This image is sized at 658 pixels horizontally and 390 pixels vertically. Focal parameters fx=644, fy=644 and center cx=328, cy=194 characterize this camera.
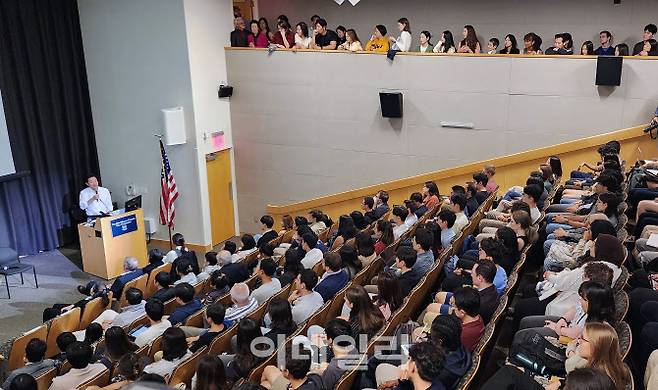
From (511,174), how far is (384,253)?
3.94 metres

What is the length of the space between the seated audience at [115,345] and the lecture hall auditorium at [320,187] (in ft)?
0.08

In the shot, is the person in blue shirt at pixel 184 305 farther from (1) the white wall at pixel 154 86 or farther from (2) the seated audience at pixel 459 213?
(1) the white wall at pixel 154 86

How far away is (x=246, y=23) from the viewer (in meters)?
12.2

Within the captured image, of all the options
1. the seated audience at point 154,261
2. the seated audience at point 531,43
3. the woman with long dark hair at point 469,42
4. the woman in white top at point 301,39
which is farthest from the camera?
the woman in white top at point 301,39

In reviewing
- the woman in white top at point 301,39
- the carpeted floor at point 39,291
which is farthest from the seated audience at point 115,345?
the woman in white top at point 301,39

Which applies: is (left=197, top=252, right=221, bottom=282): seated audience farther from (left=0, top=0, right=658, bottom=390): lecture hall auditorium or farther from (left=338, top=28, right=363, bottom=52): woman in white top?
(left=338, top=28, right=363, bottom=52): woman in white top

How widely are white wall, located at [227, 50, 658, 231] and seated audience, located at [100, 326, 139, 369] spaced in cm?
643

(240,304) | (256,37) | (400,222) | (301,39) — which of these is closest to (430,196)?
(400,222)

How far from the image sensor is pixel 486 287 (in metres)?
4.60

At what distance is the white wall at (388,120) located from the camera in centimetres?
896

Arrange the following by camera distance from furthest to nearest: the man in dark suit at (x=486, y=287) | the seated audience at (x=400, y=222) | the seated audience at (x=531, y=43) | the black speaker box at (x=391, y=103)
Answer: the black speaker box at (x=391, y=103)
the seated audience at (x=531, y=43)
the seated audience at (x=400, y=222)
the man in dark suit at (x=486, y=287)

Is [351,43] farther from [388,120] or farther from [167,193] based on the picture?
[167,193]

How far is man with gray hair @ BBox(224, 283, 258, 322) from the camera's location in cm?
529

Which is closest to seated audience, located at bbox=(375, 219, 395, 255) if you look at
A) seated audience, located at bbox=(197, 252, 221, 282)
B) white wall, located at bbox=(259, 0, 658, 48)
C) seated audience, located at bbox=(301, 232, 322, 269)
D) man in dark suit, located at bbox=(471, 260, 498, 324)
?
seated audience, located at bbox=(301, 232, 322, 269)
